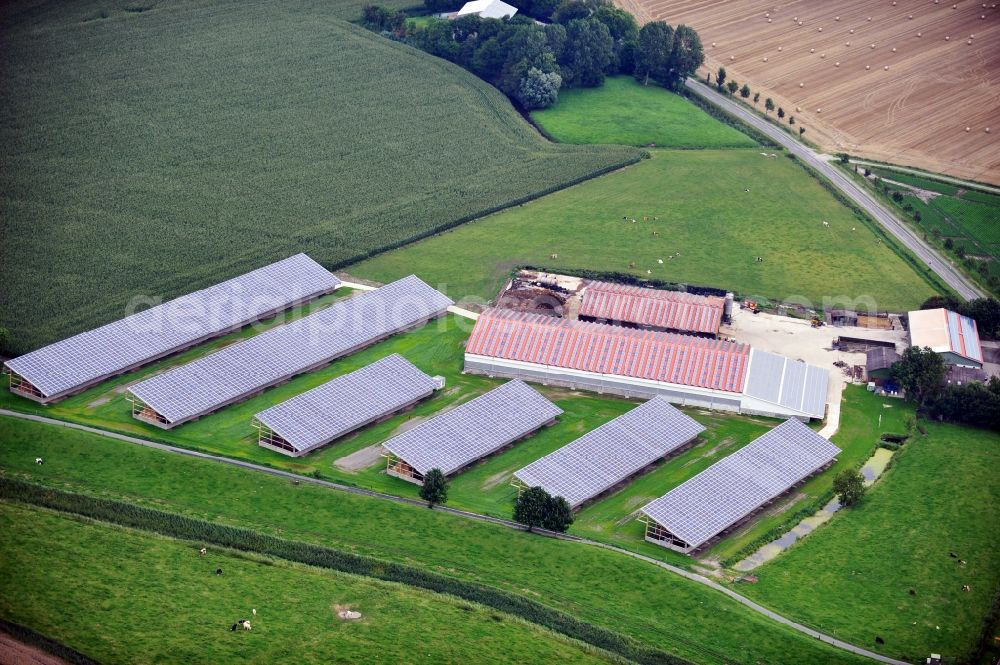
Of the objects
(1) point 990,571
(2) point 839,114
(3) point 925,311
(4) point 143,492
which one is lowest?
(4) point 143,492

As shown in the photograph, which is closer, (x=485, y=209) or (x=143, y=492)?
(x=143, y=492)

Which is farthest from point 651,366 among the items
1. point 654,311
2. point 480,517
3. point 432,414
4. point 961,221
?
point 961,221

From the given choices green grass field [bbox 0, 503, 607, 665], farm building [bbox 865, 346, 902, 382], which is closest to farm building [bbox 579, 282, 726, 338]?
farm building [bbox 865, 346, 902, 382]

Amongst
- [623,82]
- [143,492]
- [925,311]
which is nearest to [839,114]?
[623,82]

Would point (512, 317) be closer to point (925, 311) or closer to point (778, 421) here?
point (778, 421)

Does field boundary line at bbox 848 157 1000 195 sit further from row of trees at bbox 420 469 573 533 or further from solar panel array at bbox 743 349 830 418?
row of trees at bbox 420 469 573 533
